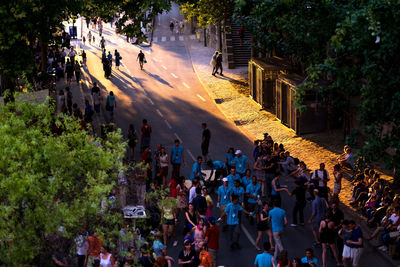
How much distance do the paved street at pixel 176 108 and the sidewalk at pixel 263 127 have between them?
1.84 feet

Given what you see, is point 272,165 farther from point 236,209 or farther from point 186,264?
point 186,264

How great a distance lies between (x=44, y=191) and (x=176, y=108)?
2449cm

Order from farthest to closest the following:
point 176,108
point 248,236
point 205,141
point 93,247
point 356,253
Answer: point 176,108 < point 205,141 < point 248,236 < point 356,253 < point 93,247

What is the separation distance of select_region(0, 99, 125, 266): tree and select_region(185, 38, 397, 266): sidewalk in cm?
910

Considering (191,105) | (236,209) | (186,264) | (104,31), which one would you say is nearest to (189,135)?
(191,105)

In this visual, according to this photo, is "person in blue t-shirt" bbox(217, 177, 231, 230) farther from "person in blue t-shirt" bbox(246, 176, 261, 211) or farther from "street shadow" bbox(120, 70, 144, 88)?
"street shadow" bbox(120, 70, 144, 88)

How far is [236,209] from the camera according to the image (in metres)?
20.8

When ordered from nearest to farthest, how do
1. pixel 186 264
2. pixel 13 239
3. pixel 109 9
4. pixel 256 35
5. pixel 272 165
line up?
pixel 13 239 → pixel 186 264 → pixel 272 165 → pixel 256 35 → pixel 109 9

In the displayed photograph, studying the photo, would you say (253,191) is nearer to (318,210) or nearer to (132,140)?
(318,210)

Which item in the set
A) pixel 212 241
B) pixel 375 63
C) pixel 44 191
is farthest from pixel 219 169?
pixel 44 191

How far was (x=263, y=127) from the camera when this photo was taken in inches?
1404

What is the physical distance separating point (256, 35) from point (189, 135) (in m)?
7.48

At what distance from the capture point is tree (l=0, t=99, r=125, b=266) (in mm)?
14438

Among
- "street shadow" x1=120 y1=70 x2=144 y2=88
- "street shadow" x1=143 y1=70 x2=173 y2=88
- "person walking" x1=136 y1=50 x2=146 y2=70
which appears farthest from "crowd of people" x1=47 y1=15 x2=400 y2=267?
"person walking" x1=136 y1=50 x2=146 y2=70
